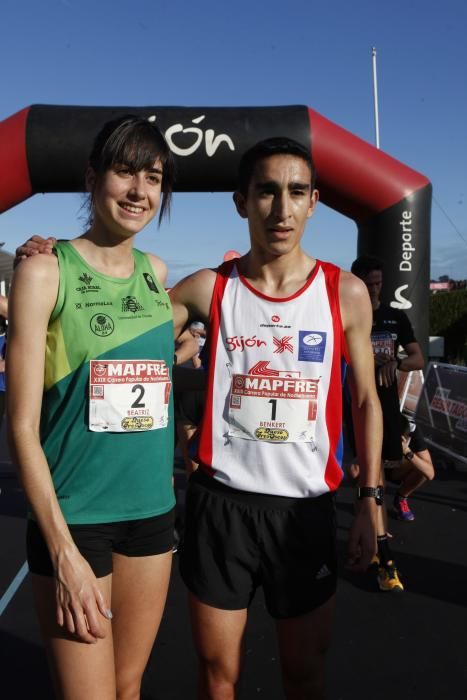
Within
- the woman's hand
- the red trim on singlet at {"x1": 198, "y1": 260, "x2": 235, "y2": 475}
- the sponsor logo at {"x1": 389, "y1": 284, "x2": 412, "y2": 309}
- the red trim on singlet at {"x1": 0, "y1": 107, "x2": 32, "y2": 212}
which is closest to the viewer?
the woman's hand

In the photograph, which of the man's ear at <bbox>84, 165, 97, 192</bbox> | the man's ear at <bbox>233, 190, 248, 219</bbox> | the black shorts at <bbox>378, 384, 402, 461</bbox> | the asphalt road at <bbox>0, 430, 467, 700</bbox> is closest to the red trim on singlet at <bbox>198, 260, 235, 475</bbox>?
the man's ear at <bbox>233, 190, 248, 219</bbox>

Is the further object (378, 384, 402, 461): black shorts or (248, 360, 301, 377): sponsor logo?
(378, 384, 402, 461): black shorts

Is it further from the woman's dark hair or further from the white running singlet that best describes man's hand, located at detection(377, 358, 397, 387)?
the woman's dark hair

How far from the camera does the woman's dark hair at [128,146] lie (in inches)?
58.5

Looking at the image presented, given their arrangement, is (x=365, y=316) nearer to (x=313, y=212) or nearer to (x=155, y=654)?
(x=313, y=212)

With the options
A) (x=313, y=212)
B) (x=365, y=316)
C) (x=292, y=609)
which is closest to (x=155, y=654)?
(x=292, y=609)

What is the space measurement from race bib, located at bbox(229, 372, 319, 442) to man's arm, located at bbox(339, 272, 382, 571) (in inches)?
7.1

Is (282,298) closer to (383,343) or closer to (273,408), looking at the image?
(273,408)

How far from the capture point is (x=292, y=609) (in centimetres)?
166

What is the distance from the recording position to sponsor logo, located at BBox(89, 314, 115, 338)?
4.71 ft

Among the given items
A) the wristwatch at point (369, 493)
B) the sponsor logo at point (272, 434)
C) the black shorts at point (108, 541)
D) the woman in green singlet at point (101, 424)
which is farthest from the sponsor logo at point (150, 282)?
the wristwatch at point (369, 493)

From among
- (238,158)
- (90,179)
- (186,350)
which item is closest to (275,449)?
(90,179)

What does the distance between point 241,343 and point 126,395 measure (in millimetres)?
392

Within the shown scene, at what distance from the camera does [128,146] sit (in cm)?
149
